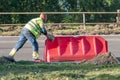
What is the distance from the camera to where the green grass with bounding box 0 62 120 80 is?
12055mm

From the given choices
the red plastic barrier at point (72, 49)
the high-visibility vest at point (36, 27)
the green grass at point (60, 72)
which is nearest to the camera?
the green grass at point (60, 72)

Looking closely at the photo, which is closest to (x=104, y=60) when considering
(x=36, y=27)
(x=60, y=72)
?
(x=60, y=72)

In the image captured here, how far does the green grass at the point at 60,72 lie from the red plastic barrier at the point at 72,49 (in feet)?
9.55

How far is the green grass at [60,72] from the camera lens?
39.5 ft

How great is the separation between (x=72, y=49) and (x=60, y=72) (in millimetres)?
4838

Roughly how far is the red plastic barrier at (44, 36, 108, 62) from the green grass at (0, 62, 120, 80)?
9.55ft

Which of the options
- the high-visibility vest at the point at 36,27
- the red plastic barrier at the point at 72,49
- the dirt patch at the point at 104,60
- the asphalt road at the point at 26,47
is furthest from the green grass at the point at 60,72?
the asphalt road at the point at 26,47

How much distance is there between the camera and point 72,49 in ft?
57.9

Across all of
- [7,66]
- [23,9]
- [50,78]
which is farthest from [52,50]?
[23,9]

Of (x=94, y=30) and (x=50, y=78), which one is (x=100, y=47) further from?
(x=94, y=30)

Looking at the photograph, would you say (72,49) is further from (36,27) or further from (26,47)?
(26,47)

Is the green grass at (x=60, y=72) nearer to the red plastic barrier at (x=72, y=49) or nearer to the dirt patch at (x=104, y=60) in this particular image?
the dirt patch at (x=104, y=60)

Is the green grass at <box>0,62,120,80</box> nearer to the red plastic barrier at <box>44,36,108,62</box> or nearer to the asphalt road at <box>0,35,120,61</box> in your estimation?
the red plastic barrier at <box>44,36,108,62</box>

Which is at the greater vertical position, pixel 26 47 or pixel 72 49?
pixel 72 49
